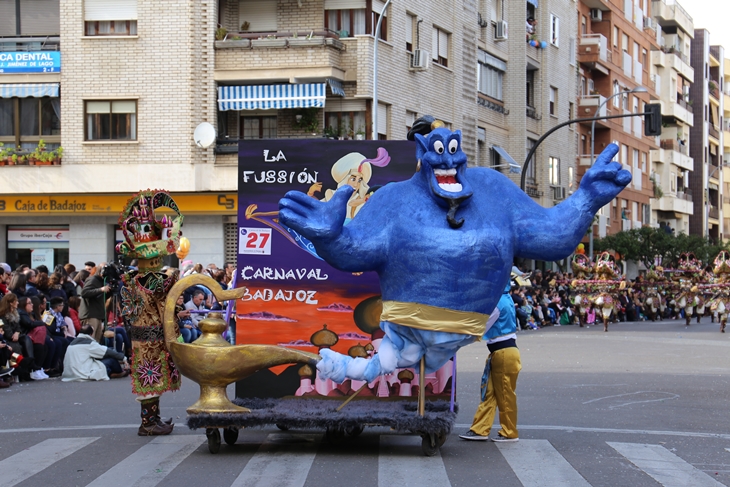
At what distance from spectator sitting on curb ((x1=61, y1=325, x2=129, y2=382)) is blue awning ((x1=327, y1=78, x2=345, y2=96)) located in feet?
49.4

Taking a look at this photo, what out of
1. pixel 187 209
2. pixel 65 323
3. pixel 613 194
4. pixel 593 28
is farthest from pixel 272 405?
pixel 593 28

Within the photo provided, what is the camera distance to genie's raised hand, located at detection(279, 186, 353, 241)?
7.65 meters

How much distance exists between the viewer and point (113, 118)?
30156mm

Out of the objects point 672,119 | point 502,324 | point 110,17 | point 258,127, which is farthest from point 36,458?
point 672,119

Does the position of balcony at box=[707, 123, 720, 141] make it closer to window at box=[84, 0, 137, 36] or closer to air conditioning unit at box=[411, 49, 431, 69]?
air conditioning unit at box=[411, 49, 431, 69]

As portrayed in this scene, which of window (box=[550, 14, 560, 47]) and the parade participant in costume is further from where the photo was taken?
window (box=[550, 14, 560, 47])

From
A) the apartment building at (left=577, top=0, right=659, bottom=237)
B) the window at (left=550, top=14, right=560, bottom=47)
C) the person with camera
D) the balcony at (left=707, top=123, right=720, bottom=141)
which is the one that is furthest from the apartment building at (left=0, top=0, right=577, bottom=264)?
the balcony at (left=707, top=123, right=720, bottom=141)

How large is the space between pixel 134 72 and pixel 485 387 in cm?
2250

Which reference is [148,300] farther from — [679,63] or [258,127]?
[679,63]

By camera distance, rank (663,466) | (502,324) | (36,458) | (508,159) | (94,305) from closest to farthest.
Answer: (663,466)
(36,458)
(502,324)
(94,305)
(508,159)

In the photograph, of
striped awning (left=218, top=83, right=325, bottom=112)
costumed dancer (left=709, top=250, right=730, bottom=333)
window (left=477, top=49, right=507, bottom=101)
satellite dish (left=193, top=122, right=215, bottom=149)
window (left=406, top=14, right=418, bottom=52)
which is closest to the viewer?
satellite dish (left=193, top=122, right=215, bottom=149)

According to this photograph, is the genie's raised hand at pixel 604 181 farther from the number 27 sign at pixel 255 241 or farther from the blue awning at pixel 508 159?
the blue awning at pixel 508 159

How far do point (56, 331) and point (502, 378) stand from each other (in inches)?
369

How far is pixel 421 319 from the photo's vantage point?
791cm
